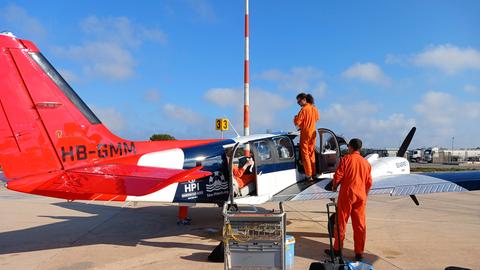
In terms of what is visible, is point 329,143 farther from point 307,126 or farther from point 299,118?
point 299,118

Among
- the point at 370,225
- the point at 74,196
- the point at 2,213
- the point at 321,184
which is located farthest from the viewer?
the point at 2,213

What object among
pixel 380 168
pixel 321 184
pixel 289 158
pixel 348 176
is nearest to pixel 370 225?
pixel 380 168

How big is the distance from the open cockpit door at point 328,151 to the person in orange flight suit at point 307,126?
0.69 m

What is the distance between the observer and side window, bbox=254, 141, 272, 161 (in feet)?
28.7

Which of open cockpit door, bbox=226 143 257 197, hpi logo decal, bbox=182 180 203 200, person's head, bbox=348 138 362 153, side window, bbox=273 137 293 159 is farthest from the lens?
side window, bbox=273 137 293 159

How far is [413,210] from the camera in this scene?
1196cm

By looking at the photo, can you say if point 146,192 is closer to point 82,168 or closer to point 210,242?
point 82,168

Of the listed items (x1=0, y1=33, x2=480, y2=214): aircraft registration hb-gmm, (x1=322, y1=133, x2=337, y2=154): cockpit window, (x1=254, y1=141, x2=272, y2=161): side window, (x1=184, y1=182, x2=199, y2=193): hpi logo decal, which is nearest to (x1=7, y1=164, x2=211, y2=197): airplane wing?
(x1=0, y1=33, x2=480, y2=214): aircraft registration hb-gmm

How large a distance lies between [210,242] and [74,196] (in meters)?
3.03

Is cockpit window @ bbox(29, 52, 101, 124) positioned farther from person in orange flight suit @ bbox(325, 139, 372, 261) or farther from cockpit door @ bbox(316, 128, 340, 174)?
cockpit door @ bbox(316, 128, 340, 174)

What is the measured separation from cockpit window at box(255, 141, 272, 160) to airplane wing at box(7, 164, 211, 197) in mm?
2584

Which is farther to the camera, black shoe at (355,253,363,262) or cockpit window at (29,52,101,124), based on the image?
cockpit window at (29,52,101,124)

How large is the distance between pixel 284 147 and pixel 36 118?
5.17 meters

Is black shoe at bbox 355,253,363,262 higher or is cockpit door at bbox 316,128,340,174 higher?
cockpit door at bbox 316,128,340,174
